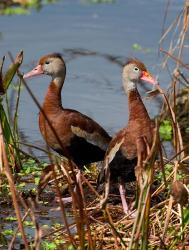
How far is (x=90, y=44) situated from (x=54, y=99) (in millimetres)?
5556

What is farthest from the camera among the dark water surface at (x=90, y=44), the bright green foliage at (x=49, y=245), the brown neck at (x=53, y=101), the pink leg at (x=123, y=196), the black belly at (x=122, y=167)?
the dark water surface at (x=90, y=44)

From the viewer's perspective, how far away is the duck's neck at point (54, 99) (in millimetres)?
7230

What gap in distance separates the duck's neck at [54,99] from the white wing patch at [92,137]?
247mm

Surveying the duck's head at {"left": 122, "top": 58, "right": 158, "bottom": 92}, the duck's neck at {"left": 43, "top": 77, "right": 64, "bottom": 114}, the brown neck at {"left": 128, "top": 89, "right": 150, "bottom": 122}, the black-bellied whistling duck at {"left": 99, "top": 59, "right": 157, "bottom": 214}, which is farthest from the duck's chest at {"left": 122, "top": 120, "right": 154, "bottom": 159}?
the duck's neck at {"left": 43, "top": 77, "right": 64, "bottom": 114}

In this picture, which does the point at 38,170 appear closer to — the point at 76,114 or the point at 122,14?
the point at 76,114

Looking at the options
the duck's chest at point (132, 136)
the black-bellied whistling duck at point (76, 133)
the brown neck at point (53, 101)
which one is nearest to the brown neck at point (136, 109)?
the duck's chest at point (132, 136)

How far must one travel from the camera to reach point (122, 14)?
14938mm

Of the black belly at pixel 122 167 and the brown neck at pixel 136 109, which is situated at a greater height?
the brown neck at pixel 136 109

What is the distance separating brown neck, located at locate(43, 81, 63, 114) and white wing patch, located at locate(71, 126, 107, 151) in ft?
0.81

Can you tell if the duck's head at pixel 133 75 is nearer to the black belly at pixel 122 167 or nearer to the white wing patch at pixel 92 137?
the white wing patch at pixel 92 137

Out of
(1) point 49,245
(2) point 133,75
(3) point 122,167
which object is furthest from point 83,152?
(1) point 49,245

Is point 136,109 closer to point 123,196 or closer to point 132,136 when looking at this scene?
point 132,136

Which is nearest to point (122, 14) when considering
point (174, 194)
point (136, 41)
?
point (136, 41)

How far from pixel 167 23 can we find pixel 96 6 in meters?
2.78
